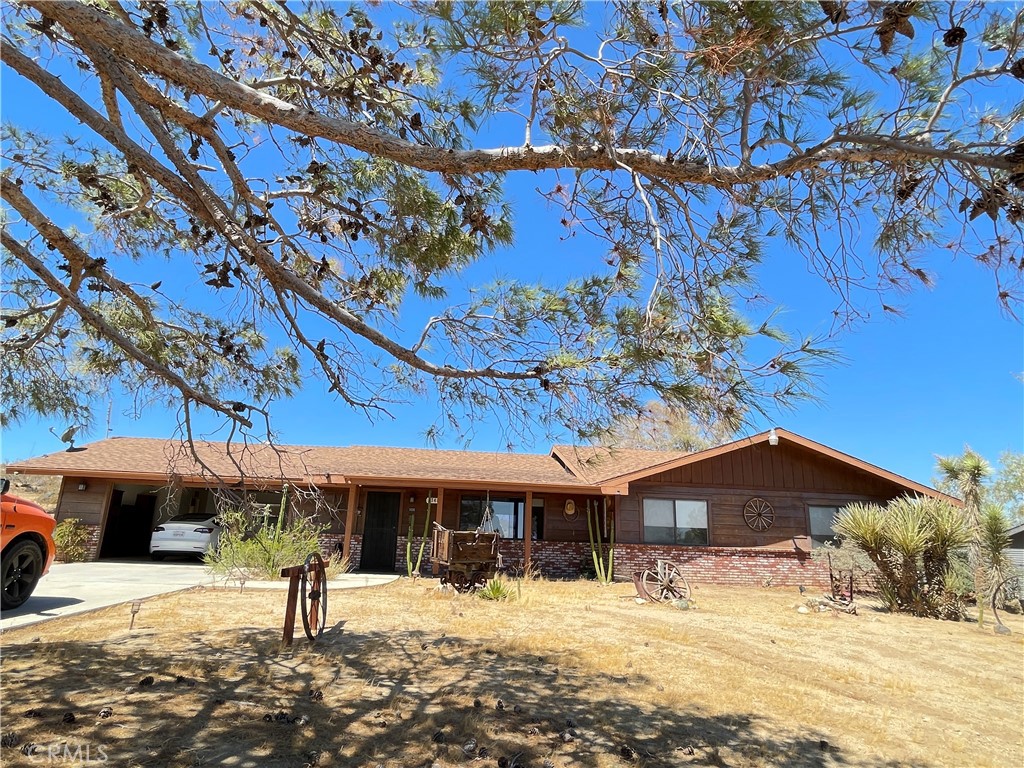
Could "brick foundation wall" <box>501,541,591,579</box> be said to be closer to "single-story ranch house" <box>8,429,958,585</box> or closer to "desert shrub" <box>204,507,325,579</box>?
"single-story ranch house" <box>8,429,958,585</box>

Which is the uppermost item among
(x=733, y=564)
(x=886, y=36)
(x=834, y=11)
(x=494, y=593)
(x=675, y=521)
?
(x=834, y=11)

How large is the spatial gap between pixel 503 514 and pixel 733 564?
5.95m

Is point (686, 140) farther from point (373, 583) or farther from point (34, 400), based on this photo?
point (373, 583)

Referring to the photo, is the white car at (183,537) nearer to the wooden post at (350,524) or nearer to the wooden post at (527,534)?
the wooden post at (350,524)

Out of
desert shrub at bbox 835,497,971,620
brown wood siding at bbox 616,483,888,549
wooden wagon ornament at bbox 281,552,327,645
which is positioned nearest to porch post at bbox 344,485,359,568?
brown wood siding at bbox 616,483,888,549

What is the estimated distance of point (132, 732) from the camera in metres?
3.05

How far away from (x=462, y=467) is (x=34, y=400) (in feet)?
37.1

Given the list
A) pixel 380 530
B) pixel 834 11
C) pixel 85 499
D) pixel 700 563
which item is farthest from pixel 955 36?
pixel 85 499

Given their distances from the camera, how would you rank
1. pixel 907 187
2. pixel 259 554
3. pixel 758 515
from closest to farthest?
pixel 907 187
pixel 259 554
pixel 758 515

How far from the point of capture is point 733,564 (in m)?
14.2

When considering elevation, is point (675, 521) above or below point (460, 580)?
above

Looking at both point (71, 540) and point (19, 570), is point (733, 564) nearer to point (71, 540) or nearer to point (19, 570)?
point (19, 570)

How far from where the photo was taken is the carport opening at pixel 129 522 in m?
15.5

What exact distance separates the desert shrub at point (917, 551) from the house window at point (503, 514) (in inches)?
284
